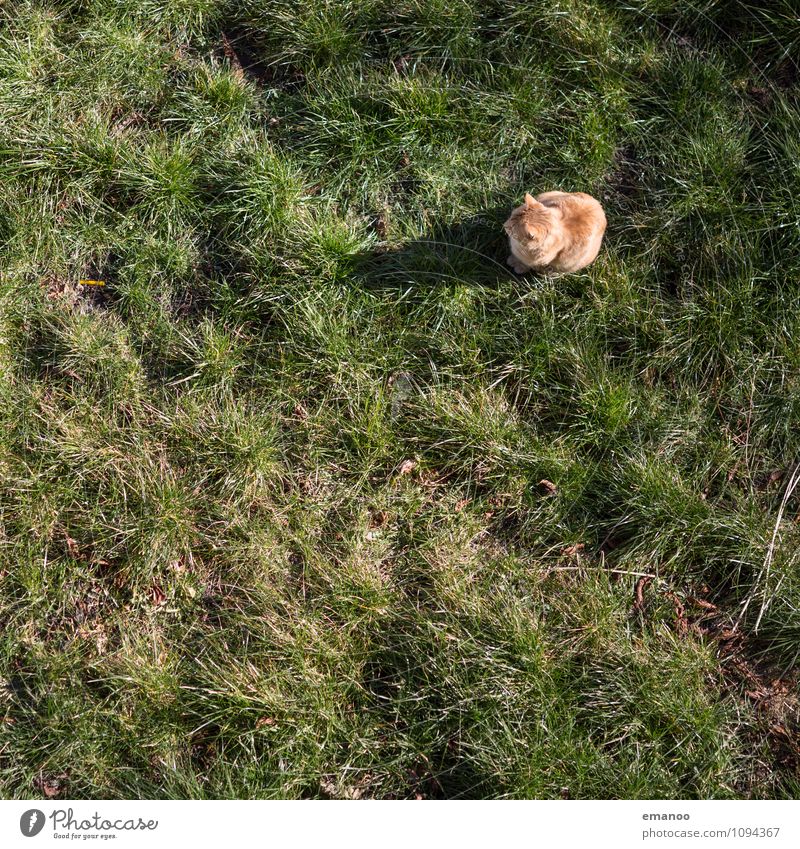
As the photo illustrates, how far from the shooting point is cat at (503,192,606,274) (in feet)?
10.1

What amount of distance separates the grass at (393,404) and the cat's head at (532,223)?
44cm

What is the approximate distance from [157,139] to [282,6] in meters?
0.87

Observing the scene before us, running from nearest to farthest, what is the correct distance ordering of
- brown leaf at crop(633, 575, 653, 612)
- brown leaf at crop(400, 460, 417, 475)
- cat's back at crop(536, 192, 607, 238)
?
cat's back at crop(536, 192, 607, 238), brown leaf at crop(633, 575, 653, 612), brown leaf at crop(400, 460, 417, 475)

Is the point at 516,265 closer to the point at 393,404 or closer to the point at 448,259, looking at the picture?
the point at 448,259

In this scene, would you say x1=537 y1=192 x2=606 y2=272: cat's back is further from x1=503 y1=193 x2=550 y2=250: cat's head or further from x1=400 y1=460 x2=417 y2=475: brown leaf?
x1=400 y1=460 x2=417 y2=475: brown leaf

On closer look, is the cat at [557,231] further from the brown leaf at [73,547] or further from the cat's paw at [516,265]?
the brown leaf at [73,547]

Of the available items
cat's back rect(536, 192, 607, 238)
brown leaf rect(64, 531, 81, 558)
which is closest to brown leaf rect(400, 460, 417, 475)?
cat's back rect(536, 192, 607, 238)

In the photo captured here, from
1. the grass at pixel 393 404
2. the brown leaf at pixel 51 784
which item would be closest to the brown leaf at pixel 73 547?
the grass at pixel 393 404

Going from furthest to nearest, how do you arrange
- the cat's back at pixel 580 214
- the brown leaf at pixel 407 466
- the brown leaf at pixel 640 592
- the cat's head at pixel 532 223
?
the brown leaf at pixel 407 466, the brown leaf at pixel 640 592, the cat's back at pixel 580 214, the cat's head at pixel 532 223

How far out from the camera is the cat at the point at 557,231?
3086 mm

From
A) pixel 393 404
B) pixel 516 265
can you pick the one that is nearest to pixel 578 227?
pixel 516 265

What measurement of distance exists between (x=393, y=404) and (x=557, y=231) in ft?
3.40

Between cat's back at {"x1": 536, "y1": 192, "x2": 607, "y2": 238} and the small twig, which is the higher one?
cat's back at {"x1": 536, "y1": 192, "x2": 607, "y2": 238}

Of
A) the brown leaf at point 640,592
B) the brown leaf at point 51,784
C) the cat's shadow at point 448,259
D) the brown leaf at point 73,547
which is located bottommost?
the brown leaf at point 51,784
